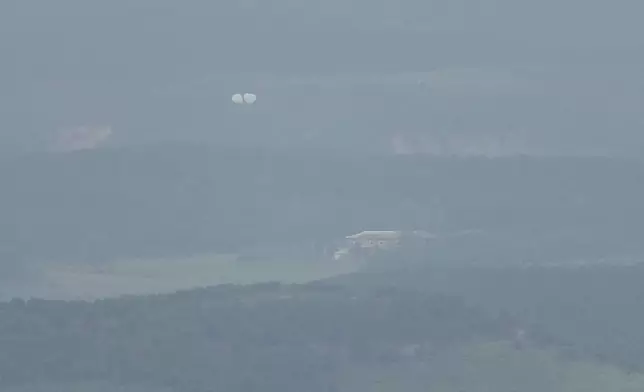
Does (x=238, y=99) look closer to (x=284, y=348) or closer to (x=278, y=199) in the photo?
(x=278, y=199)

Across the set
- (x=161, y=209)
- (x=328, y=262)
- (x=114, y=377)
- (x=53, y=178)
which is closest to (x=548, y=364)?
(x=114, y=377)

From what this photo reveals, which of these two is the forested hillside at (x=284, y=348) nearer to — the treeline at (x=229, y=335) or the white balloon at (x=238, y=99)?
the treeline at (x=229, y=335)

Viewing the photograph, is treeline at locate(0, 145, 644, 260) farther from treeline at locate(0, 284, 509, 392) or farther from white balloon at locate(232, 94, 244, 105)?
treeline at locate(0, 284, 509, 392)

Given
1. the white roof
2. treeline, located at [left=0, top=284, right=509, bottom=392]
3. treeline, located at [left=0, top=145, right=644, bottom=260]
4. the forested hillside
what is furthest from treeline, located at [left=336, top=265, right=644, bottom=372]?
treeline, located at [left=0, top=145, right=644, bottom=260]

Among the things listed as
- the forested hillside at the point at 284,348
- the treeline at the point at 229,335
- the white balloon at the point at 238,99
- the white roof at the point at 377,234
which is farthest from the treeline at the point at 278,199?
the forested hillside at the point at 284,348

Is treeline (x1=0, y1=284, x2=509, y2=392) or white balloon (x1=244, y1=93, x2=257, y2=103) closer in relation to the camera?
treeline (x1=0, y1=284, x2=509, y2=392)

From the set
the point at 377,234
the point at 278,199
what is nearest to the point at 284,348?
the point at 377,234
